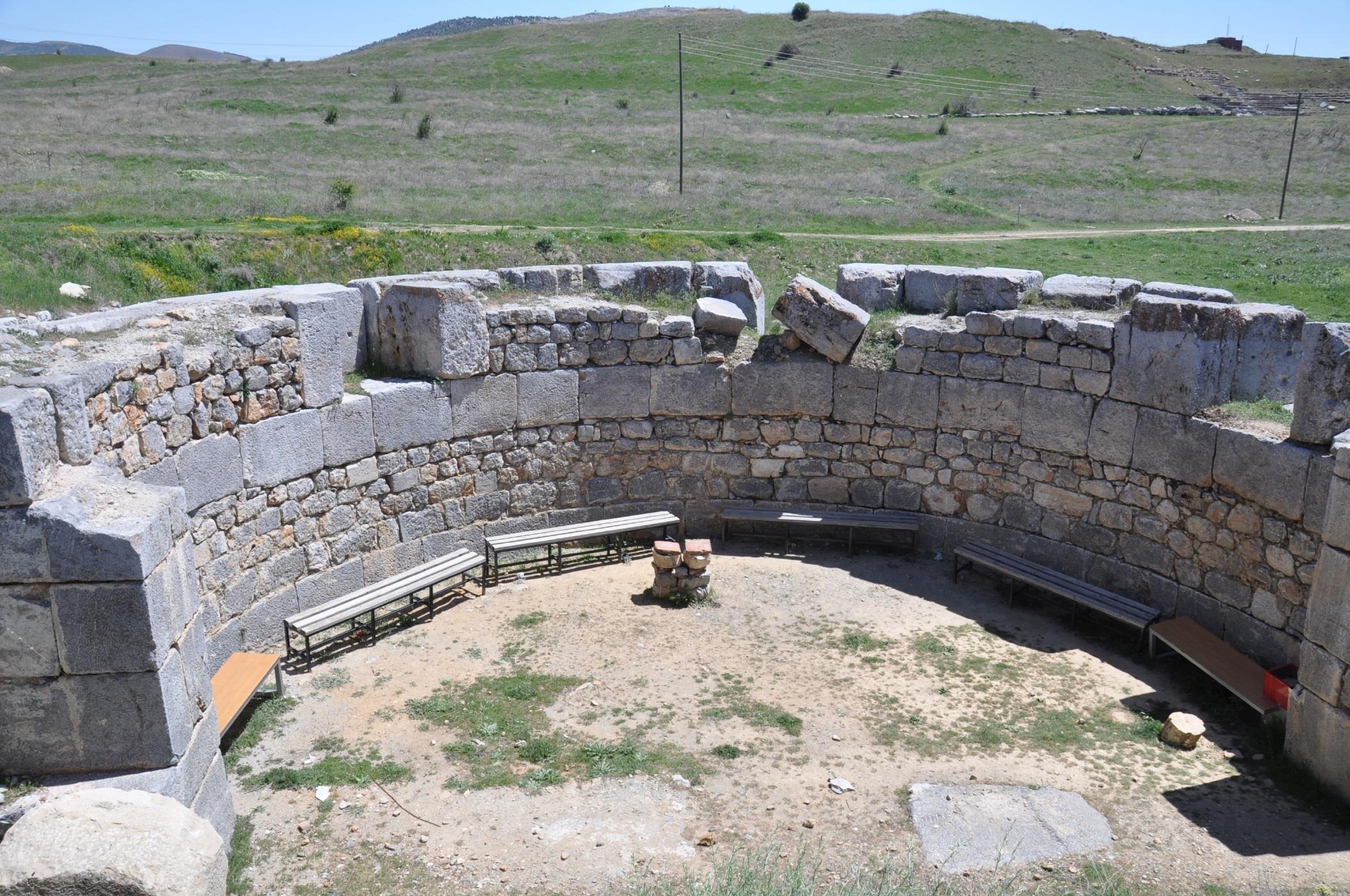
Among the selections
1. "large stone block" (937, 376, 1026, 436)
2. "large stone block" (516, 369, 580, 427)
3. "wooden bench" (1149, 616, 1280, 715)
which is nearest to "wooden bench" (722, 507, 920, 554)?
"large stone block" (937, 376, 1026, 436)

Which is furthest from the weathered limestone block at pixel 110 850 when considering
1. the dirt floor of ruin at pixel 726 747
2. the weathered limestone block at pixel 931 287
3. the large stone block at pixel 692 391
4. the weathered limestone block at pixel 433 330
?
the weathered limestone block at pixel 931 287

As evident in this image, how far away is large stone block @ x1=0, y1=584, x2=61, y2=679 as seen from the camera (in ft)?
15.7

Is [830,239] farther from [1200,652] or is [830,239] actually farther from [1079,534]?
[1200,652]

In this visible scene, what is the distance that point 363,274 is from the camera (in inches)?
569

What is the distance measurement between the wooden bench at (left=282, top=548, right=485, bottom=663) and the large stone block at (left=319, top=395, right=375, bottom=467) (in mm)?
1107

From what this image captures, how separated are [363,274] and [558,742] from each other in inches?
383

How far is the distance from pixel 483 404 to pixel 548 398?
672 millimetres

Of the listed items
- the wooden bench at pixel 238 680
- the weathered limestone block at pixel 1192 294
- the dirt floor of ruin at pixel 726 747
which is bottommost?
the dirt floor of ruin at pixel 726 747

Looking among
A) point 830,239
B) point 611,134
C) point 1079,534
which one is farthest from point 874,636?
point 611,134

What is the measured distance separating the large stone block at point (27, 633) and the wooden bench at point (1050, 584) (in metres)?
7.20

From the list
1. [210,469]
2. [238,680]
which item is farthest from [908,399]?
[238,680]

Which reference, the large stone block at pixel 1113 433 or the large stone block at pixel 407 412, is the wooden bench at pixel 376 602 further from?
the large stone block at pixel 1113 433

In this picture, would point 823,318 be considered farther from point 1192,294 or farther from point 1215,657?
point 1215,657

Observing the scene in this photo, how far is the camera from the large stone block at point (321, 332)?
7.91 m
